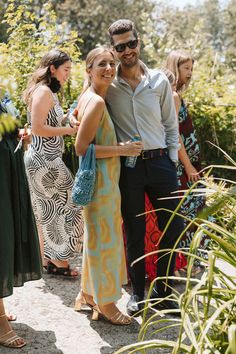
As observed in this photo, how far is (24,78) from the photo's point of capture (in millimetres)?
6344

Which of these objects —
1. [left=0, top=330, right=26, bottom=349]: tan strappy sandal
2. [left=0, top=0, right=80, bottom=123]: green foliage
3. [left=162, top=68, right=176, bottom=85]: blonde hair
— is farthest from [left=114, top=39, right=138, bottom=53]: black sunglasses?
[left=0, top=0, right=80, bottom=123]: green foliage

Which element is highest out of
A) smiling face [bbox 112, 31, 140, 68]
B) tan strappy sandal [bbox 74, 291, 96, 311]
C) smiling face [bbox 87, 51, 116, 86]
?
smiling face [bbox 112, 31, 140, 68]

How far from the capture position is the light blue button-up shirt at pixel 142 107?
4129mm

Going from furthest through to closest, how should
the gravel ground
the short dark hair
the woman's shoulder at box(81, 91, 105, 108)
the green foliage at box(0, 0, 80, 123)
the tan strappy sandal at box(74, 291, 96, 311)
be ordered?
1. the green foliage at box(0, 0, 80, 123)
2. the tan strappy sandal at box(74, 291, 96, 311)
3. the short dark hair
4. the woman's shoulder at box(81, 91, 105, 108)
5. the gravel ground

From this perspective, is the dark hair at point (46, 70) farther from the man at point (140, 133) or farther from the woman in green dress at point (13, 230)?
the woman in green dress at point (13, 230)

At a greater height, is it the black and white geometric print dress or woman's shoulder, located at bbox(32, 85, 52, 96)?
woman's shoulder, located at bbox(32, 85, 52, 96)

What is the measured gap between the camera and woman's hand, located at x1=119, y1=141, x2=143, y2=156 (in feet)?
13.0

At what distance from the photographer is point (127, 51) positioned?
4035mm

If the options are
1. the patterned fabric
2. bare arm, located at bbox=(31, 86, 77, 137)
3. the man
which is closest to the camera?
the man

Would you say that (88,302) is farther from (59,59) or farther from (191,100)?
(191,100)

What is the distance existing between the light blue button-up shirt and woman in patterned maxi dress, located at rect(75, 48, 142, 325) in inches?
5.9

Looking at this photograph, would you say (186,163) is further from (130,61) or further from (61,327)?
(61,327)

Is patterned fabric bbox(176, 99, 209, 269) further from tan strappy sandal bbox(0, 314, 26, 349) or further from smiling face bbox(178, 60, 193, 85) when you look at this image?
tan strappy sandal bbox(0, 314, 26, 349)

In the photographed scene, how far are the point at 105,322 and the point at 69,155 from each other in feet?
8.68
